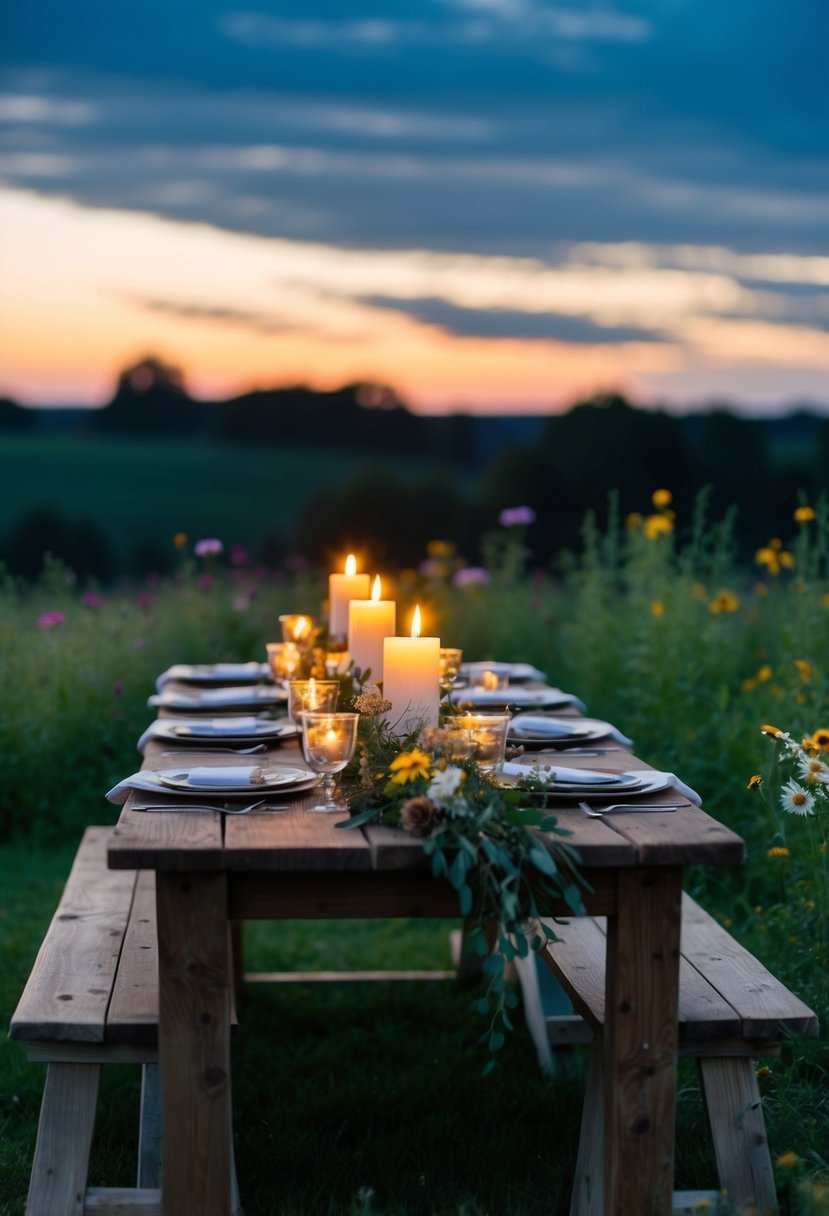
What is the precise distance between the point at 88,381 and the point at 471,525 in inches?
143

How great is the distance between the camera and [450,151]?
362 inches

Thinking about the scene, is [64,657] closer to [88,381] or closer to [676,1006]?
[676,1006]

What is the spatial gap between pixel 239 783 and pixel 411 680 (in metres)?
0.32

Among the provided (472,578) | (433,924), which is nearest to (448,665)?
(433,924)

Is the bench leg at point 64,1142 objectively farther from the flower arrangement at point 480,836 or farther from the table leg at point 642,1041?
the table leg at point 642,1041

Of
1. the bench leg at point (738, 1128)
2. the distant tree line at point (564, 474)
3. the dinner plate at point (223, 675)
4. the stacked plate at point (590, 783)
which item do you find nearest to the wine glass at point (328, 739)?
the stacked plate at point (590, 783)

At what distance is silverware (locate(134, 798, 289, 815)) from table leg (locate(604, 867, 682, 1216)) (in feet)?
1.76

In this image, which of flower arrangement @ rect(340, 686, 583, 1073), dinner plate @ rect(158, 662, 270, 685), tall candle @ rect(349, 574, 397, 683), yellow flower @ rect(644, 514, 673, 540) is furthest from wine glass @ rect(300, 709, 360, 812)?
yellow flower @ rect(644, 514, 673, 540)

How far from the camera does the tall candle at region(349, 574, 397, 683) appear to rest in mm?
2547

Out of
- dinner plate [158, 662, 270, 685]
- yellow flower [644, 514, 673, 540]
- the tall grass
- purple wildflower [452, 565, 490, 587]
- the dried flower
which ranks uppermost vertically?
yellow flower [644, 514, 673, 540]

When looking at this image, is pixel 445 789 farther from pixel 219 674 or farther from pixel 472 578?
pixel 472 578

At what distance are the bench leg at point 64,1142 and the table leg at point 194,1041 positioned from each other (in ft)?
0.68

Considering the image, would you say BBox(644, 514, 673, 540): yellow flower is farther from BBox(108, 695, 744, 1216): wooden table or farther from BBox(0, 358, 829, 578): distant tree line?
BBox(0, 358, 829, 578): distant tree line

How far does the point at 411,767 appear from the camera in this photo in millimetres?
1828
